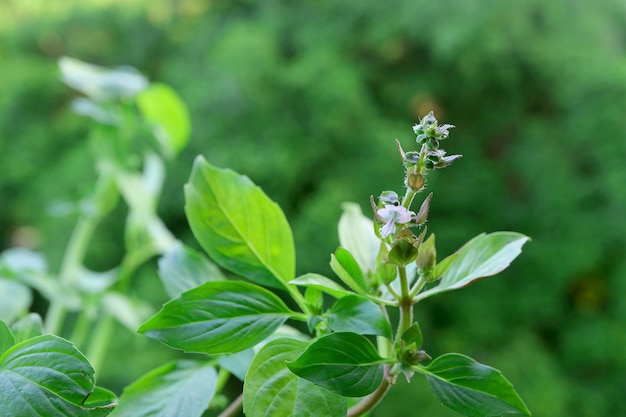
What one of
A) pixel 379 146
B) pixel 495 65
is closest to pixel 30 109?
pixel 379 146

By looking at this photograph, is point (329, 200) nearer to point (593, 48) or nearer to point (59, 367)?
point (593, 48)

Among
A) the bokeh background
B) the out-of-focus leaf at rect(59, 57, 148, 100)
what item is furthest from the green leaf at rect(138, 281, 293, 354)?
the bokeh background

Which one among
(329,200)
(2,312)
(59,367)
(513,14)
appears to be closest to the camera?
(59,367)

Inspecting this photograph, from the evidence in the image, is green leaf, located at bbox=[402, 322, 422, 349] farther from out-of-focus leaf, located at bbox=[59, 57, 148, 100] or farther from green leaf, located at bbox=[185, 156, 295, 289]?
out-of-focus leaf, located at bbox=[59, 57, 148, 100]

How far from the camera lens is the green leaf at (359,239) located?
0.12m

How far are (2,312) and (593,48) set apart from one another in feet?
3.54

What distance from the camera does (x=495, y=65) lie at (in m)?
1.05

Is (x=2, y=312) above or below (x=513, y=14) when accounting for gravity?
below

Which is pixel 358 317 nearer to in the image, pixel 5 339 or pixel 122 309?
pixel 5 339

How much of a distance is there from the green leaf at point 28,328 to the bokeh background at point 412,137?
76 centimetres

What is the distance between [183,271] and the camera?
141mm

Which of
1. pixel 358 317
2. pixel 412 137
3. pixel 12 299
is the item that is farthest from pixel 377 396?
pixel 412 137

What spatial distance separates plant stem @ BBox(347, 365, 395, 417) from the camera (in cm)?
10

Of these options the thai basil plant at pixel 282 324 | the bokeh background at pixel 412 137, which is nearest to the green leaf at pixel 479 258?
the thai basil plant at pixel 282 324
